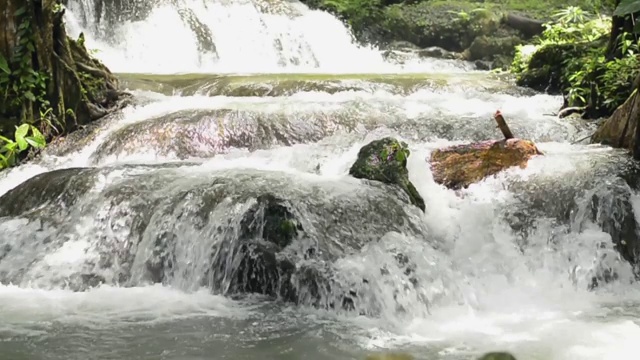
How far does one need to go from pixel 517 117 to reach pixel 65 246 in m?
5.22

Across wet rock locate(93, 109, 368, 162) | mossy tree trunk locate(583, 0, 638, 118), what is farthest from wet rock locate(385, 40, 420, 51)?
wet rock locate(93, 109, 368, 162)

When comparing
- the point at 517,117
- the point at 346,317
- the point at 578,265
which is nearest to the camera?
the point at 346,317

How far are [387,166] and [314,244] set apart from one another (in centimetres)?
124

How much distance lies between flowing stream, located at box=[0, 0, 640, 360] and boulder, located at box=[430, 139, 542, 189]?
14cm

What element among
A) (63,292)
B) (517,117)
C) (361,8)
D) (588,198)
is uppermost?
(361,8)

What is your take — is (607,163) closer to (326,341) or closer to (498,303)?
(498,303)

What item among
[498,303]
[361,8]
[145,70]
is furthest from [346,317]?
[361,8]

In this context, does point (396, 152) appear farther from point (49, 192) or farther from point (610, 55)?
point (610, 55)

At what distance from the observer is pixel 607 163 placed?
5422 millimetres

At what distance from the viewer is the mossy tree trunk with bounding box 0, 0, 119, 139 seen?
718 cm

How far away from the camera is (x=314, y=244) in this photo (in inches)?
177

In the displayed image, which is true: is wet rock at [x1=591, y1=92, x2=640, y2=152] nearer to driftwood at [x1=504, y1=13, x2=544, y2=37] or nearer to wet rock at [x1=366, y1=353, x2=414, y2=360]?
wet rock at [x1=366, y1=353, x2=414, y2=360]

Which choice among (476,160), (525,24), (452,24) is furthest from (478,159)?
(452,24)

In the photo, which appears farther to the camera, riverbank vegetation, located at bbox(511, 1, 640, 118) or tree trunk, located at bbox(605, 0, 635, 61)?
tree trunk, located at bbox(605, 0, 635, 61)
